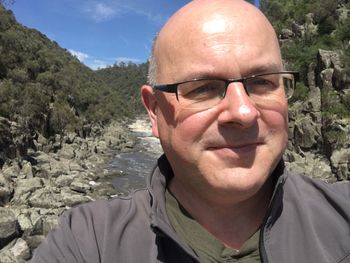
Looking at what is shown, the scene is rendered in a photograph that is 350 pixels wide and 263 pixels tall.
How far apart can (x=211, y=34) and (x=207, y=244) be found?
0.83m

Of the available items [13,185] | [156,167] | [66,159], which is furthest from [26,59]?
[156,167]

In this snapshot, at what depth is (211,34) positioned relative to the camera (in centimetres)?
157

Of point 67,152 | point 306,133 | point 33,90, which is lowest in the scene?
point 67,152

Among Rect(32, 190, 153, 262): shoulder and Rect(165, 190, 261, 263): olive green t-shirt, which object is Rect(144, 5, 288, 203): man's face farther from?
Rect(32, 190, 153, 262): shoulder

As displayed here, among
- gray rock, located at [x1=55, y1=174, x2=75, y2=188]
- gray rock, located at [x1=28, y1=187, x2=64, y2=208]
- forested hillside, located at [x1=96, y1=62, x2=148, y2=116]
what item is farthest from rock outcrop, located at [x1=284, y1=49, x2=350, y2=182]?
forested hillside, located at [x1=96, y1=62, x2=148, y2=116]

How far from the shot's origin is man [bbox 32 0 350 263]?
1513 millimetres

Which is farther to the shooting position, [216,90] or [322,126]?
[322,126]

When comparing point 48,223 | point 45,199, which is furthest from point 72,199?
A: point 48,223

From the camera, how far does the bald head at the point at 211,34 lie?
5.08 feet

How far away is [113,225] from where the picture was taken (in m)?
1.59

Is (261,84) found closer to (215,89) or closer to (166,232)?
(215,89)

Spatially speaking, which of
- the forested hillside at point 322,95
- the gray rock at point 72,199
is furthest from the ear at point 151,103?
the forested hillside at point 322,95

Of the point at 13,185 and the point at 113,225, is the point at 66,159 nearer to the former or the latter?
the point at 13,185

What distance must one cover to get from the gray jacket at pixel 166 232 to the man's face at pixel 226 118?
196 mm
